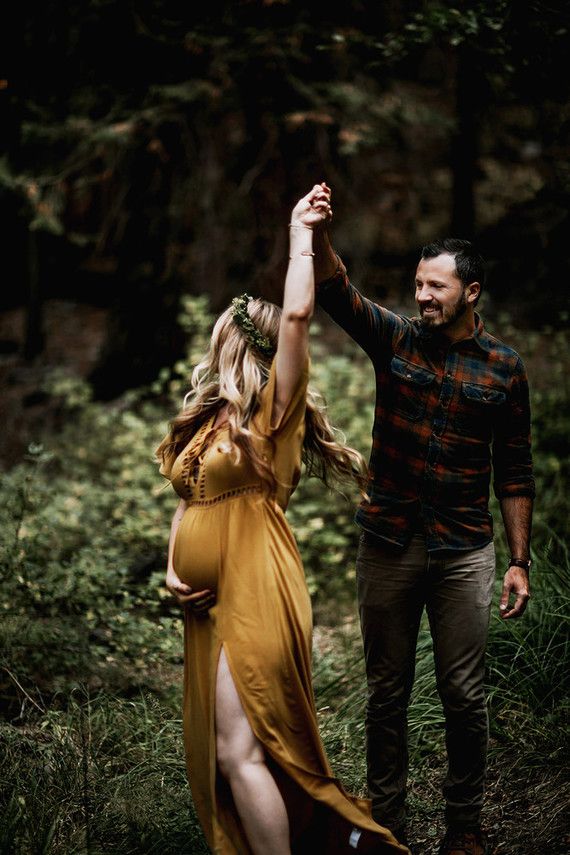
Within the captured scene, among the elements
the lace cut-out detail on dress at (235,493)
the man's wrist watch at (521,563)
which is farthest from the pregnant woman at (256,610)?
the man's wrist watch at (521,563)

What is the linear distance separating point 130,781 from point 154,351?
856 centimetres

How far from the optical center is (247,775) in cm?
272

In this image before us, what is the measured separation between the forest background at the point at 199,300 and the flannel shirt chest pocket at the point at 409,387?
1530 mm

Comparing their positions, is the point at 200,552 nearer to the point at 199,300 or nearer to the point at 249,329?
the point at 249,329

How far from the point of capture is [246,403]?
113 inches

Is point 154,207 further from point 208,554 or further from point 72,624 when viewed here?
point 208,554

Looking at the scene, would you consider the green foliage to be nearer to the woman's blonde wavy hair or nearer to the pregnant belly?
the pregnant belly

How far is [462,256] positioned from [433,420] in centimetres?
65

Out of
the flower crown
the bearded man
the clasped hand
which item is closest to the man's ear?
the bearded man

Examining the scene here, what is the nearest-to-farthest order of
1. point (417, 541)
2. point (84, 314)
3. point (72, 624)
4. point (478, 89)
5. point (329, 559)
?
1. point (417, 541)
2. point (72, 624)
3. point (329, 559)
4. point (478, 89)
5. point (84, 314)

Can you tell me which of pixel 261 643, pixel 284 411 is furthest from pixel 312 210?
pixel 261 643

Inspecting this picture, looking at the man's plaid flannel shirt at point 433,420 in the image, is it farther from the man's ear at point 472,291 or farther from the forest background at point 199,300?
the forest background at point 199,300

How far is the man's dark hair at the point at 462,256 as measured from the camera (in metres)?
3.32

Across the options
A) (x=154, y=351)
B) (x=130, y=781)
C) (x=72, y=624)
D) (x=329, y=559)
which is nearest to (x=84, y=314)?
(x=154, y=351)
